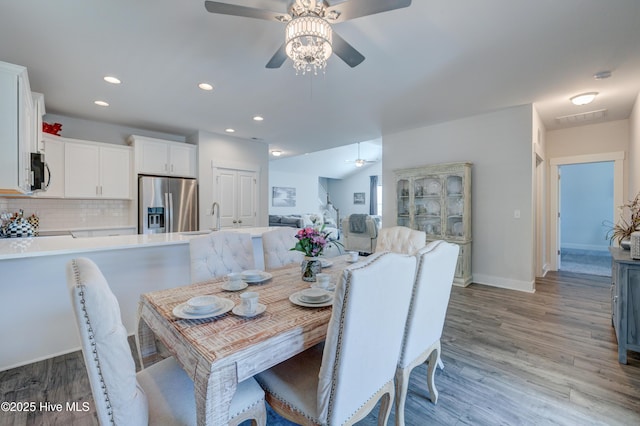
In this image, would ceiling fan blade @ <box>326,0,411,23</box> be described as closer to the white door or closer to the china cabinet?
the china cabinet

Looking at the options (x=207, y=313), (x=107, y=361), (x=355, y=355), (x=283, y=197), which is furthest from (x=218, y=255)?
(x=283, y=197)

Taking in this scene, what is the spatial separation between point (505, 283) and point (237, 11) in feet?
15.0

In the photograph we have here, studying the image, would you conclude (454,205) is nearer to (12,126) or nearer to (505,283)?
(505,283)

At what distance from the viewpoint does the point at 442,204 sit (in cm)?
447

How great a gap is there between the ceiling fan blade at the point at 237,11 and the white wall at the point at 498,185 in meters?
3.74

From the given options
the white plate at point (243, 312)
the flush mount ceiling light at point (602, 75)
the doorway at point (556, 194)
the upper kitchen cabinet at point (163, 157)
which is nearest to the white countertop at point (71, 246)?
the white plate at point (243, 312)

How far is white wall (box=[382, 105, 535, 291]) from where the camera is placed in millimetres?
3920

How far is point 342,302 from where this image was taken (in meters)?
0.98

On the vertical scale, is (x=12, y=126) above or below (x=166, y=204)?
above

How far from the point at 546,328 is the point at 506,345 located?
695 millimetres

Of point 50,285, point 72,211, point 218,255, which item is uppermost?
point 72,211

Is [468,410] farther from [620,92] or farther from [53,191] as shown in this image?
[53,191]

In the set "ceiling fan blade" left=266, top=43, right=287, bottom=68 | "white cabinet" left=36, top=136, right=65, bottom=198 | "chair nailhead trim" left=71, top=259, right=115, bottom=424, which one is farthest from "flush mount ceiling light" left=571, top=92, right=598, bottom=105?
"white cabinet" left=36, top=136, right=65, bottom=198

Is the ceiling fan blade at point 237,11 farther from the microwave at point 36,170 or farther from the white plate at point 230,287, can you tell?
the microwave at point 36,170
